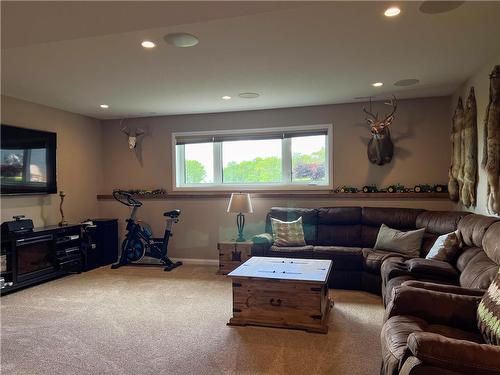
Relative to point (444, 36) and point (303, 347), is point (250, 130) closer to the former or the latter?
point (444, 36)

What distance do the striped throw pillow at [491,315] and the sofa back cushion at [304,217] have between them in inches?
115

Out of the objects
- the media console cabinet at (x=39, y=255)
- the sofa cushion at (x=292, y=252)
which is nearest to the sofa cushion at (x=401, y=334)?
the sofa cushion at (x=292, y=252)

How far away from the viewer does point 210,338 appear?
9.48 feet

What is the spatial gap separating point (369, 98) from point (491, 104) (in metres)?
1.93

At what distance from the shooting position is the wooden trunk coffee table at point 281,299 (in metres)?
2.99

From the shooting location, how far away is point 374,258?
3.98 meters

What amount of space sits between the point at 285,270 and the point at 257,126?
2.87 metres

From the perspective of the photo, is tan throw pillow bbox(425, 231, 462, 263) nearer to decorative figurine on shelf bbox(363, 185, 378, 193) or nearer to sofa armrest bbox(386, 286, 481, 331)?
sofa armrest bbox(386, 286, 481, 331)

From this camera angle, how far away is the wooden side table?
492 centimetres

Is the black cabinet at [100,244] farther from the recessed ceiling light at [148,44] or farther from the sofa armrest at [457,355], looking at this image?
the sofa armrest at [457,355]

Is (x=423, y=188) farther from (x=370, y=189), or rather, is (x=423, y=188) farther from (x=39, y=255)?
(x=39, y=255)

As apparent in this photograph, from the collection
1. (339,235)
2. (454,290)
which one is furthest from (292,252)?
(454,290)

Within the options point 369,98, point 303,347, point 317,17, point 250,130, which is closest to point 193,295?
point 303,347

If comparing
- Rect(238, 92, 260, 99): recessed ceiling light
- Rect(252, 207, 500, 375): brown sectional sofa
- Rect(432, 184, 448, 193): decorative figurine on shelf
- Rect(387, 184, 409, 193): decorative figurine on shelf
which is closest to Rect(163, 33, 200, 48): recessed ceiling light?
Rect(238, 92, 260, 99): recessed ceiling light
